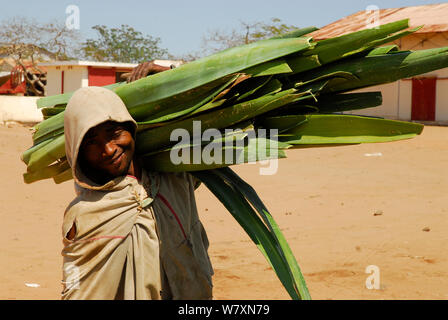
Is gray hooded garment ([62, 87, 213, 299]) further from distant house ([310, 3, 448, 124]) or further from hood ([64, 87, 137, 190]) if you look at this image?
distant house ([310, 3, 448, 124])

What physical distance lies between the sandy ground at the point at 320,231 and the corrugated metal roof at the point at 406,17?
7994 millimetres

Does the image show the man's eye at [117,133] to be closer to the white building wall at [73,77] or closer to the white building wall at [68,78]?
the white building wall at [68,78]

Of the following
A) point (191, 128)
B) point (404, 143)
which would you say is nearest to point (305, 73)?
point (191, 128)

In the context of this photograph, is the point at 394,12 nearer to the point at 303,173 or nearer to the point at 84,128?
the point at 303,173

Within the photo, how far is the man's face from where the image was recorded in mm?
2105

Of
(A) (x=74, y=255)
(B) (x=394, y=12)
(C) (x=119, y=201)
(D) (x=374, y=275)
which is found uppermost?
(B) (x=394, y=12)

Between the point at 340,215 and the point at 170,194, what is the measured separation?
506cm

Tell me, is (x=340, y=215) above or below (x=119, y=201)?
below

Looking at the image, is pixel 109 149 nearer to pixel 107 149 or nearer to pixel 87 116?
pixel 107 149

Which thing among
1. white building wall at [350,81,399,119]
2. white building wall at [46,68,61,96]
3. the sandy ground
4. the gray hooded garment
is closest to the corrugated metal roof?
white building wall at [350,81,399,119]

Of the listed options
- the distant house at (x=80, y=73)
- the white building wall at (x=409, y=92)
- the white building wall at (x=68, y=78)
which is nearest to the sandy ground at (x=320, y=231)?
the white building wall at (x=409, y=92)

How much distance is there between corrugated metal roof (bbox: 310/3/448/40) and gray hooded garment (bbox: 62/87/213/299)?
643 inches

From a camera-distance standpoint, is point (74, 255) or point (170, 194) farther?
point (170, 194)

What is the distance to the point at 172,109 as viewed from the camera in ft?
7.39
